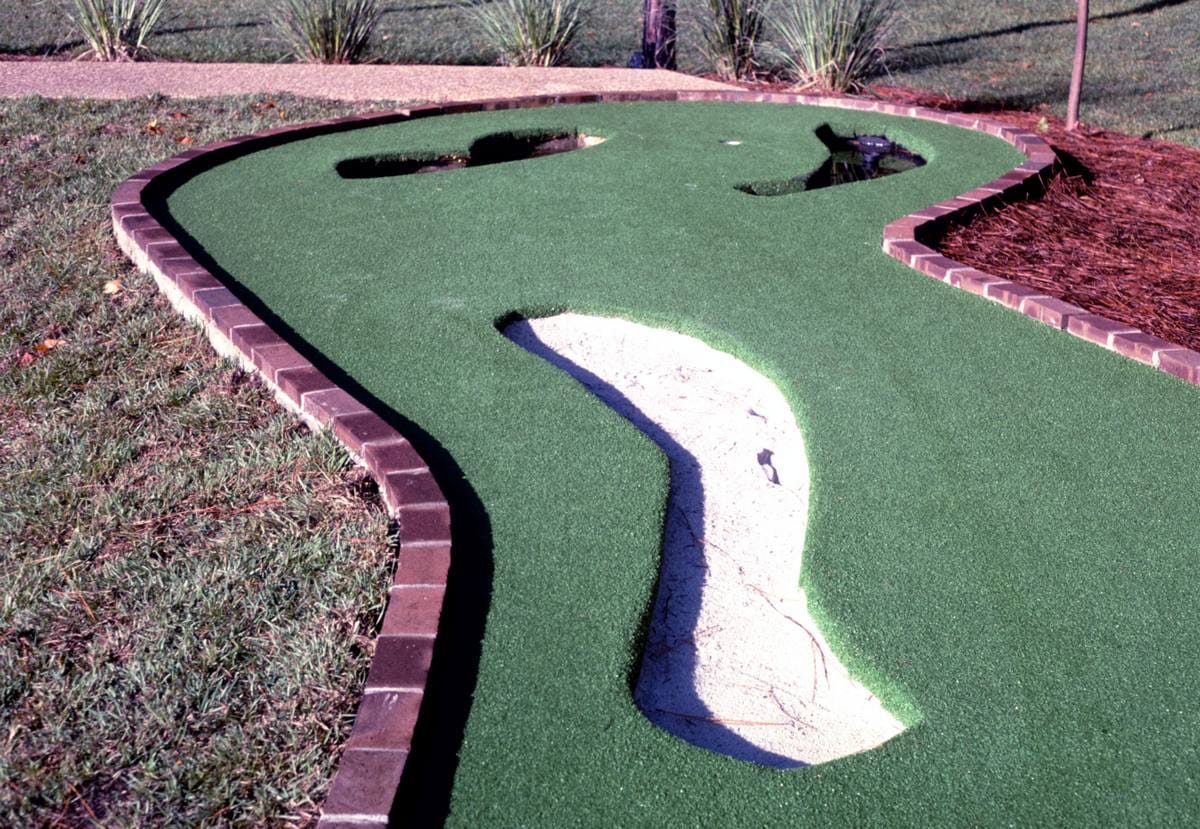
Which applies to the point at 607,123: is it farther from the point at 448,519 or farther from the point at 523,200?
the point at 448,519

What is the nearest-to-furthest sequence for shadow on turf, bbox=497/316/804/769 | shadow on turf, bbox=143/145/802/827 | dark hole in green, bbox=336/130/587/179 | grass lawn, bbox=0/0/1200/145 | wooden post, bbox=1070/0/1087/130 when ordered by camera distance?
shadow on turf, bbox=143/145/802/827 → shadow on turf, bbox=497/316/804/769 → dark hole in green, bbox=336/130/587/179 → wooden post, bbox=1070/0/1087/130 → grass lawn, bbox=0/0/1200/145

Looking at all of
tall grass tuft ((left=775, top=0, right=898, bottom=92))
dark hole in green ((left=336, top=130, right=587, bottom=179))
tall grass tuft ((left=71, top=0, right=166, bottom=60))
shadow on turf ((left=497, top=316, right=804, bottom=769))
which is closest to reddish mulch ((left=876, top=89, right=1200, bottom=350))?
shadow on turf ((left=497, top=316, right=804, bottom=769))

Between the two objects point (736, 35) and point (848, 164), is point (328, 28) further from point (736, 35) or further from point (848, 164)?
point (848, 164)

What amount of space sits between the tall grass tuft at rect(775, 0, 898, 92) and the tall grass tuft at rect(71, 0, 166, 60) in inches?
210

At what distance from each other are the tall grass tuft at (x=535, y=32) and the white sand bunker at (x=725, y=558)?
6.58 m

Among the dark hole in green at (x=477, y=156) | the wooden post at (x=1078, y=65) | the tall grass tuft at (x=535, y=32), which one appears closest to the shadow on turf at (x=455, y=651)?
the dark hole in green at (x=477, y=156)

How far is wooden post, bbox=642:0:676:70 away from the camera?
33.3 ft

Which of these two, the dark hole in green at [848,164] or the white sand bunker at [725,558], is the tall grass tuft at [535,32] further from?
the white sand bunker at [725,558]

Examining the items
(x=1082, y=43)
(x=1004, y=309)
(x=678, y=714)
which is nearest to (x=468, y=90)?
(x=1082, y=43)

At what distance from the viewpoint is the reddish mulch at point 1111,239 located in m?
4.44

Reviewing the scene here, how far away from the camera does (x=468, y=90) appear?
27.8ft

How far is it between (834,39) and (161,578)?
7.59 metres

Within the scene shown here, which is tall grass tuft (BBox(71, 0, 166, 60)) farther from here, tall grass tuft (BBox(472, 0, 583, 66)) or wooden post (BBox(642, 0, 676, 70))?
wooden post (BBox(642, 0, 676, 70))

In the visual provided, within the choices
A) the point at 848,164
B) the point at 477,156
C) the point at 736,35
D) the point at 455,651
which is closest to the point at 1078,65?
the point at 848,164
